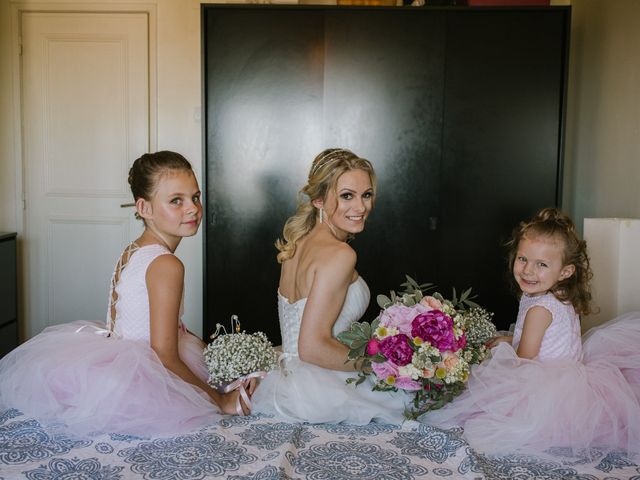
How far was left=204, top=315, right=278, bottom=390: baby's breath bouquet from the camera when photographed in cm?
184

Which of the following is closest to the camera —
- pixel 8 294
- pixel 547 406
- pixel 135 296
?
pixel 547 406

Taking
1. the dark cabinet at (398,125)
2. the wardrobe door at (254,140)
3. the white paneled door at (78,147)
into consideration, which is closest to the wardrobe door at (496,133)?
the dark cabinet at (398,125)

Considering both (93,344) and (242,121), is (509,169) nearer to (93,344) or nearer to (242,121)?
(242,121)

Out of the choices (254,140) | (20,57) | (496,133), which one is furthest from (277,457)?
(20,57)

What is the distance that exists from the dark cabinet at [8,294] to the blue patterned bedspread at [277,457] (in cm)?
Result: 282

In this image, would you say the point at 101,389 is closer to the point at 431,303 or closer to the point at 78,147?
the point at 431,303

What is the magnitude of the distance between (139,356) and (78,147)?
10.8 ft

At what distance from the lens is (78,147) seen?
4688 mm

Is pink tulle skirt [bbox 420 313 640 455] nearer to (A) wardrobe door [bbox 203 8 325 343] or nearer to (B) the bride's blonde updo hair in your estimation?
(B) the bride's blonde updo hair

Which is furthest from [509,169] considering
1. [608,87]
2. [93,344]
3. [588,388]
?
[93,344]

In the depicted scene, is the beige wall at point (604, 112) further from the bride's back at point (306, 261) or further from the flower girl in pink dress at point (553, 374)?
the bride's back at point (306, 261)

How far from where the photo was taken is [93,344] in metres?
1.86

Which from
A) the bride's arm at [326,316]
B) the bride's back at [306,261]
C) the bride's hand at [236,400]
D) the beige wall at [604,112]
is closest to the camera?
the bride's hand at [236,400]

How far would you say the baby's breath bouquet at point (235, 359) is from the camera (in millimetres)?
1844
